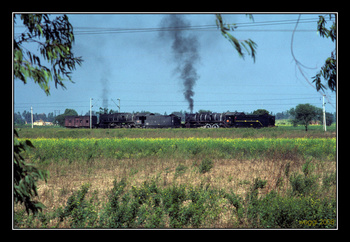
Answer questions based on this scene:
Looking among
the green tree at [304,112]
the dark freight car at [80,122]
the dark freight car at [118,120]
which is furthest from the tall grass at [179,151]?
the green tree at [304,112]

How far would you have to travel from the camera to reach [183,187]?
8375mm

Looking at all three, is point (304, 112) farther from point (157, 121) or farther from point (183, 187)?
point (183, 187)

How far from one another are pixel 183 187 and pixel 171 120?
4622 cm

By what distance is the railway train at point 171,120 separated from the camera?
51344mm

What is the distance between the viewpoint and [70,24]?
540cm

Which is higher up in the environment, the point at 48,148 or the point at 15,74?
the point at 15,74

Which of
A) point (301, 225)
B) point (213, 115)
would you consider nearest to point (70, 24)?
point (301, 225)

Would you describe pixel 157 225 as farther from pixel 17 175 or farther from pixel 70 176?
pixel 70 176

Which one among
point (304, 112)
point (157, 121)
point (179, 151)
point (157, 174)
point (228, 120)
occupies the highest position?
→ point (304, 112)

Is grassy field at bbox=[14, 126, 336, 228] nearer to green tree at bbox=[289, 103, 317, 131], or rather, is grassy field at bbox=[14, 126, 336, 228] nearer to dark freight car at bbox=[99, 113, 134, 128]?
dark freight car at bbox=[99, 113, 134, 128]

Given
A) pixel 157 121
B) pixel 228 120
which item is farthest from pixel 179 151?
pixel 157 121

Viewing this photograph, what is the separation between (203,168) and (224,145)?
6.80 m

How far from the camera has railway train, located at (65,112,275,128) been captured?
5134 cm

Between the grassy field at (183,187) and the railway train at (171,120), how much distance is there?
104 feet
